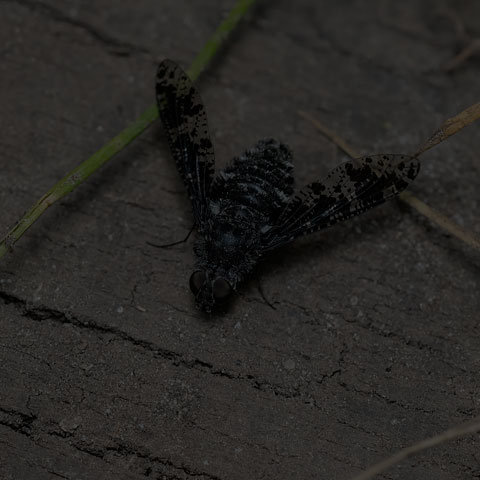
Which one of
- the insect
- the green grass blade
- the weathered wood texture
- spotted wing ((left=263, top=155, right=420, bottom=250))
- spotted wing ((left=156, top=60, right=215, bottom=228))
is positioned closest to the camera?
the weathered wood texture

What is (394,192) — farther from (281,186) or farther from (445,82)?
(445,82)

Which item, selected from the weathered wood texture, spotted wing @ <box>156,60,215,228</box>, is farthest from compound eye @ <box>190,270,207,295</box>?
spotted wing @ <box>156,60,215,228</box>

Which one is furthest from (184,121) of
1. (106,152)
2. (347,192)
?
(347,192)

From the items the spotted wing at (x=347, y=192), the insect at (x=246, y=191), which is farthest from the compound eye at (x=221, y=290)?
the spotted wing at (x=347, y=192)

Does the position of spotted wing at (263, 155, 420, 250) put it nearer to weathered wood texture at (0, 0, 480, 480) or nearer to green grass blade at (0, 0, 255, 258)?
weathered wood texture at (0, 0, 480, 480)

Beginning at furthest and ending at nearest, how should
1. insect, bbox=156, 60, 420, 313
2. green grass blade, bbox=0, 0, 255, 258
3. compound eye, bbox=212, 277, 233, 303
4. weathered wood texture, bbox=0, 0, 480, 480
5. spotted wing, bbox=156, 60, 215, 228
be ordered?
spotted wing, bbox=156, 60, 215, 228 → insect, bbox=156, 60, 420, 313 → compound eye, bbox=212, 277, 233, 303 → green grass blade, bbox=0, 0, 255, 258 → weathered wood texture, bbox=0, 0, 480, 480

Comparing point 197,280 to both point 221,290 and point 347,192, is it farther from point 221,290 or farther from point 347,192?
point 347,192

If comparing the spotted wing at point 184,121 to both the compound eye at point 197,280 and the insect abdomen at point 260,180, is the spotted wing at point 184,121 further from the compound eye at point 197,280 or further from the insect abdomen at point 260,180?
the compound eye at point 197,280
